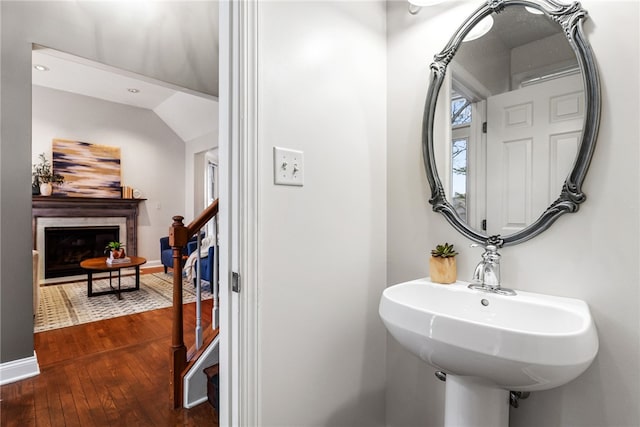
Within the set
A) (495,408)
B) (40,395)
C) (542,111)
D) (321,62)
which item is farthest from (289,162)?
(40,395)

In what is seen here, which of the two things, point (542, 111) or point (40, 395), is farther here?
point (40, 395)

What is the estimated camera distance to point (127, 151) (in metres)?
5.45

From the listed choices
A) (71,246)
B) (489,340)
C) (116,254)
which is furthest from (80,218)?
(489,340)

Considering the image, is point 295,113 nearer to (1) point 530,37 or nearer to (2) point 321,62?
(2) point 321,62

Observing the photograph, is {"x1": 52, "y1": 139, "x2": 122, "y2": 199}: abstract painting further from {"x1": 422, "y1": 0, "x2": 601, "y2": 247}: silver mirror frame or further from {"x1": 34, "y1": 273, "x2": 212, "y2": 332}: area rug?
{"x1": 422, "y1": 0, "x2": 601, "y2": 247}: silver mirror frame

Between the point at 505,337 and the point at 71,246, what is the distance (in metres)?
5.92

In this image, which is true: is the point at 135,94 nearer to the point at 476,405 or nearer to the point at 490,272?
the point at 490,272

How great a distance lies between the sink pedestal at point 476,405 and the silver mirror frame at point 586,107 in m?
0.47

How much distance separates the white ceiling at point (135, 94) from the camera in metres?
4.14

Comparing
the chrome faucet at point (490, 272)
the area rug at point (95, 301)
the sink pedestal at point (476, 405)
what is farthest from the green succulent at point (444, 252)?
the area rug at point (95, 301)

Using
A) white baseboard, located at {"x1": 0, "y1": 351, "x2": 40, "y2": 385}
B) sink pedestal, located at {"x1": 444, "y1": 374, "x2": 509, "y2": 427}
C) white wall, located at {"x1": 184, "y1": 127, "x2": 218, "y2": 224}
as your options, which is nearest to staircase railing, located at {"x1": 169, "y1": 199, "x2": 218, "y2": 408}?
white baseboard, located at {"x1": 0, "y1": 351, "x2": 40, "y2": 385}

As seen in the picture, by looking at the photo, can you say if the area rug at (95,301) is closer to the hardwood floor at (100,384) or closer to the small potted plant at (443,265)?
the hardwood floor at (100,384)

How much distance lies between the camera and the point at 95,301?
3.75 meters

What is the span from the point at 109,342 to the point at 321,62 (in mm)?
2762
